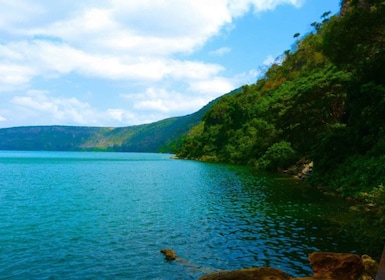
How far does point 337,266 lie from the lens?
1435cm

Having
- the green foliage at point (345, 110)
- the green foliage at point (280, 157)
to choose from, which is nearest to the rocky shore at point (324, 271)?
the green foliage at point (345, 110)

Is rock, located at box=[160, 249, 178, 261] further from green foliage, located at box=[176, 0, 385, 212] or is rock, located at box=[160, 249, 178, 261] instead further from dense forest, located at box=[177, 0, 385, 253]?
green foliage, located at box=[176, 0, 385, 212]

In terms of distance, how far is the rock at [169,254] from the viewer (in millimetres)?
20406

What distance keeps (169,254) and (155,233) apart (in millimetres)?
6219

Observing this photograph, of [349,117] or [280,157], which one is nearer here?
[349,117]

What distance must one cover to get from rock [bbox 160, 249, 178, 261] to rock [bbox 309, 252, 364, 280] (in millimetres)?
8526

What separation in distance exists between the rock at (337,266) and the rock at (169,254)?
8.53 metres

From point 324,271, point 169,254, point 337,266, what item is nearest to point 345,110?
point 169,254

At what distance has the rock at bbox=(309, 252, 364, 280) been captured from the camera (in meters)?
14.1

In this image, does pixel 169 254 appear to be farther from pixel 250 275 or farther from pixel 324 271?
pixel 324 271

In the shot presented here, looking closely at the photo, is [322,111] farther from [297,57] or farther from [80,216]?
[297,57]

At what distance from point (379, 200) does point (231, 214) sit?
13.3 metres

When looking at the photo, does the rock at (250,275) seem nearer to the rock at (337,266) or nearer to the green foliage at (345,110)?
the rock at (337,266)

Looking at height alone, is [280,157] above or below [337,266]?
above
